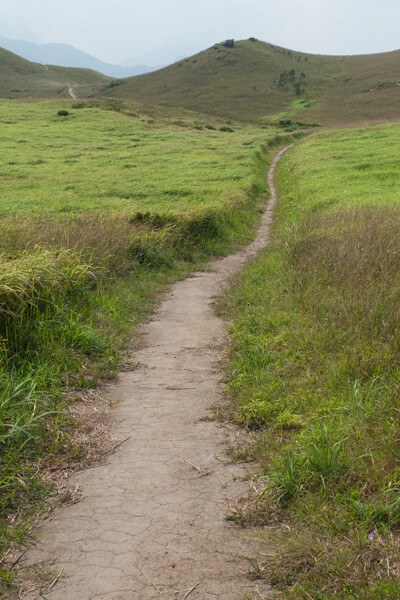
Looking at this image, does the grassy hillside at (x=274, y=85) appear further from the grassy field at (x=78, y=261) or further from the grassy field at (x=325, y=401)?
the grassy field at (x=325, y=401)

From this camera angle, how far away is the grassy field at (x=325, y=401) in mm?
2869

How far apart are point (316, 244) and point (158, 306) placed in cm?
312

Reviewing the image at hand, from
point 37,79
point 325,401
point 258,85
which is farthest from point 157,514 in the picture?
point 37,79

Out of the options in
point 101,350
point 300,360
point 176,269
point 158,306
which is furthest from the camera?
point 176,269

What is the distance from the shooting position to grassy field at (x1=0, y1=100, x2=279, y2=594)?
14.0 ft

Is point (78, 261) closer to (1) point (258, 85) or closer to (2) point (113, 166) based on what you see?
(2) point (113, 166)

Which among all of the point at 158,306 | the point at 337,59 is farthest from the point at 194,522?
the point at 337,59

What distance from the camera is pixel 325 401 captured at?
4625 millimetres

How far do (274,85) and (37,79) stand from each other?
54.7 m

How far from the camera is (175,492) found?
146 inches

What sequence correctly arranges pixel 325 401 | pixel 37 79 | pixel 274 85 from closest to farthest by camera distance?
pixel 325 401, pixel 274 85, pixel 37 79

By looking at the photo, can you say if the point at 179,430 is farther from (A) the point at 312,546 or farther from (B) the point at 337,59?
(B) the point at 337,59

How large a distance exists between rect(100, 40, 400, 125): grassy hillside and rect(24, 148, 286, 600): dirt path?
53640mm

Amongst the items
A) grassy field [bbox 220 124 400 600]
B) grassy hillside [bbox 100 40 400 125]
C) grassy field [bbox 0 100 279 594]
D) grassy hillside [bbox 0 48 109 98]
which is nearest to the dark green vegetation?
grassy hillside [bbox 100 40 400 125]
